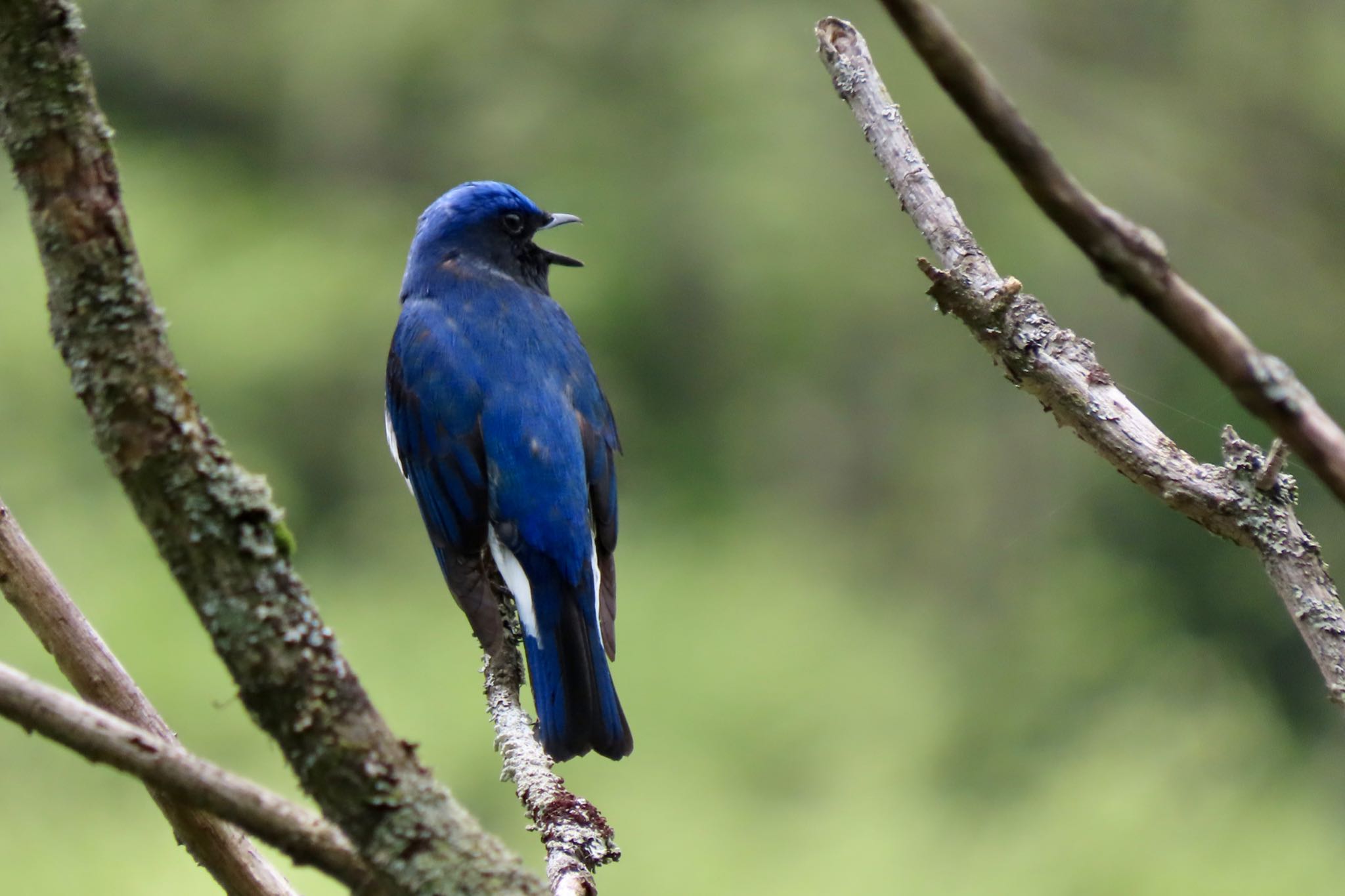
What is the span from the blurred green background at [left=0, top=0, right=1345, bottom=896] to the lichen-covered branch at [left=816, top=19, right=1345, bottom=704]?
586cm

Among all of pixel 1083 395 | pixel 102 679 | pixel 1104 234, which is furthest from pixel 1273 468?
pixel 102 679

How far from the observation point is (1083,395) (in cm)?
231

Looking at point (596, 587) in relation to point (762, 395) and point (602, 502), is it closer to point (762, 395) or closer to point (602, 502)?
point (602, 502)

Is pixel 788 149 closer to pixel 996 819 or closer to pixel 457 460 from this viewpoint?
pixel 996 819

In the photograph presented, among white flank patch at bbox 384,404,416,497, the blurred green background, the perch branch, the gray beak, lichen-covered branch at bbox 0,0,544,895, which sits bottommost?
the perch branch

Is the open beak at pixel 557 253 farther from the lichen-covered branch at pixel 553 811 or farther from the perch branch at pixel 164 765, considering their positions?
the perch branch at pixel 164 765

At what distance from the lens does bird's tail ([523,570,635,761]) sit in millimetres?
3381

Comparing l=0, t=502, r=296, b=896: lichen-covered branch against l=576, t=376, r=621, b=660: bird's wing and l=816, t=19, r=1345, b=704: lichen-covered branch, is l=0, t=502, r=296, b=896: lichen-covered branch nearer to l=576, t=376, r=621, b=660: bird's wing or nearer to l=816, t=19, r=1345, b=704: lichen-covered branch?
l=816, t=19, r=1345, b=704: lichen-covered branch

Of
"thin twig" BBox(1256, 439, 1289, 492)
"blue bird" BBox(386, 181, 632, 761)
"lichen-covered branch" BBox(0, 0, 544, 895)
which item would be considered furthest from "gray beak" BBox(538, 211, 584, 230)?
"lichen-covered branch" BBox(0, 0, 544, 895)

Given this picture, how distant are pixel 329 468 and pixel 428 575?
1.39m

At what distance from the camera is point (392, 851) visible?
1.37 meters

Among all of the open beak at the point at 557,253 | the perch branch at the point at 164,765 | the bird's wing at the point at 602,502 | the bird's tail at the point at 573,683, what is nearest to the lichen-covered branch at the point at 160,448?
Result: the perch branch at the point at 164,765

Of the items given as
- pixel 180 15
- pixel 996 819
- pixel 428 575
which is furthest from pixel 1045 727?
pixel 180 15

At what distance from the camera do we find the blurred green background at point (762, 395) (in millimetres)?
8828
